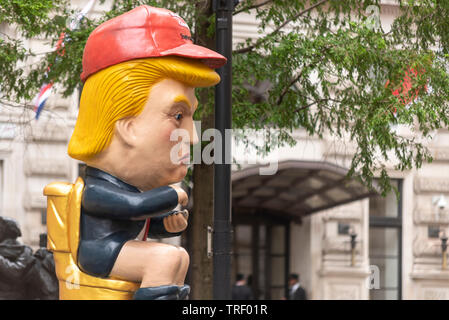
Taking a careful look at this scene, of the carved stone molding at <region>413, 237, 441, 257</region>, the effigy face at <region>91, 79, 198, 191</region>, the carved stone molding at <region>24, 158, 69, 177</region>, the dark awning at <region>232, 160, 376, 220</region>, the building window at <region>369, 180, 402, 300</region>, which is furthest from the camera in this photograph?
the building window at <region>369, 180, 402, 300</region>

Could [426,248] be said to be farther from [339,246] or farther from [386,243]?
[339,246]

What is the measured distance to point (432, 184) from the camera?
47.6ft

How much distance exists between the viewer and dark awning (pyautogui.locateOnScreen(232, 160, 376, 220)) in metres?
12.7

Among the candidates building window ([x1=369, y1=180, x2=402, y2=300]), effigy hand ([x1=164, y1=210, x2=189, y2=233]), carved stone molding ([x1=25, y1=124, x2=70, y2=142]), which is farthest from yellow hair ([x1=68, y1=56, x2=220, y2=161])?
building window ([x1=369, y1=180, x2=402, y2=300])

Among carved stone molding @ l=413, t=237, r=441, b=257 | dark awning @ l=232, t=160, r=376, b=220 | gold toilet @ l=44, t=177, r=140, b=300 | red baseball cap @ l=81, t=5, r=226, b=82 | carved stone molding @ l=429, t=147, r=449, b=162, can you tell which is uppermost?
carved stone molding @ l=429, t=147, r=449, b=162

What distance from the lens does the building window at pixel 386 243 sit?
14.9 meters

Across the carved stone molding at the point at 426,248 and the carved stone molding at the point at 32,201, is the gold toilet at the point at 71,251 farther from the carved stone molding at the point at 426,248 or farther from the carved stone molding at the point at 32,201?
the carved stone molding at the point at 426,248

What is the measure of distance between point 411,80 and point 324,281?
24.9 ft

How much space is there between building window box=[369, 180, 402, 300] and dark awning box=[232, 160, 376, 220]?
4.64 feet

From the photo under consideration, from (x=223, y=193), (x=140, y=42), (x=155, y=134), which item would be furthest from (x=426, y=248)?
(x=140, y=42)

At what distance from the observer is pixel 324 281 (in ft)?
46.8

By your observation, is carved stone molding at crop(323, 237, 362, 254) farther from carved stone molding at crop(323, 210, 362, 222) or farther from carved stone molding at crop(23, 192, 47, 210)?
carved stone molding at crop(23, 192, 47, 210)
